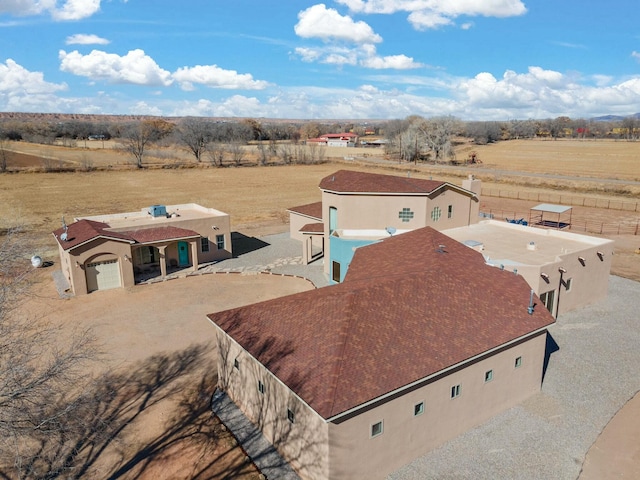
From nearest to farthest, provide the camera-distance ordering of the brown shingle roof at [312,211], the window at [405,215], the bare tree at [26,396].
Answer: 1. the bare tree at [26,396]
2. the window at [405,215]
3. the brown shingle roof at [312,211]

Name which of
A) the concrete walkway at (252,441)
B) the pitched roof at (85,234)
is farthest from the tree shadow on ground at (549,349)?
the pitched roof at (85,234)

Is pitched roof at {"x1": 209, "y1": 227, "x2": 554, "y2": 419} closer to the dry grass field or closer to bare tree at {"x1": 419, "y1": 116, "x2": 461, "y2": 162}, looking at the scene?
the dry grass field

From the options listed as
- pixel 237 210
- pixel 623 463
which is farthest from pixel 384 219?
pixel 237 210

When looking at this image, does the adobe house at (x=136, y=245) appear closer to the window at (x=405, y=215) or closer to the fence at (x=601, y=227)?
the window at (x=405, y=215)

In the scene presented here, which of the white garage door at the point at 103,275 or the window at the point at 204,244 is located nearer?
the white garage door at the point at 103,275

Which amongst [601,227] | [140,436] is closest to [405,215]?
[140,436]

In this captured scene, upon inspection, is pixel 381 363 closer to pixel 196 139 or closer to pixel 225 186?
pixel 225 186
